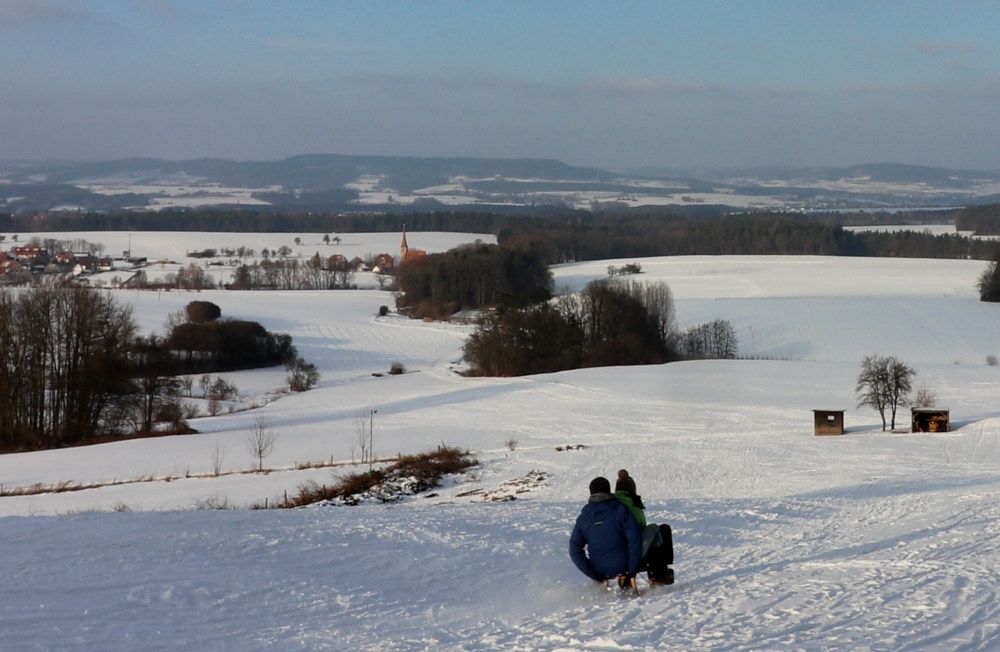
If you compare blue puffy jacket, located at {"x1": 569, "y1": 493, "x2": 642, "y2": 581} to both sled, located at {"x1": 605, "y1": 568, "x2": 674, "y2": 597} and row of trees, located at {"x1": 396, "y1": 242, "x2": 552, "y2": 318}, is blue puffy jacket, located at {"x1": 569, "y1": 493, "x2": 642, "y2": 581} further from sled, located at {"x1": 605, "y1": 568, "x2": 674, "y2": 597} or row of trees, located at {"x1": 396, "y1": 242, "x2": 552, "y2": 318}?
row of trees, located at {"x1": 396, "y1": 242, "x2": 552, "y2": 318}

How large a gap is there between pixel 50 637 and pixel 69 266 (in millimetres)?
125989

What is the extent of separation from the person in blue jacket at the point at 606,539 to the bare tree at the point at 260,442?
1828 cm

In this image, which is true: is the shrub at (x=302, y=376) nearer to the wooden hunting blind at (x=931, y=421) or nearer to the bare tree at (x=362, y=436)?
the bare tree at (x=362, y=436)

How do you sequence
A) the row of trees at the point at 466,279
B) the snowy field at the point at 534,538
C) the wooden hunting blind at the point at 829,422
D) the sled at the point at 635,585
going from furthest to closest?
the row of trees at the point at 466,279 < the wooden hunting blind at the point at 829,422 < the sled at the point at 635,585 < the snowy field at the point at 534,538

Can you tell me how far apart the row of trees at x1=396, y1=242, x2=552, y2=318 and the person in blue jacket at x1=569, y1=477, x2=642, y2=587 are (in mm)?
83707

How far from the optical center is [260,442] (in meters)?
28.8

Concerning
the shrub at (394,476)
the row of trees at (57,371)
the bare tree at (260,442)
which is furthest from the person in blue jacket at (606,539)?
the row of trees at (57,371)

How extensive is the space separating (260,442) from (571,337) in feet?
111

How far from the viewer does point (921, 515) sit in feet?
44.3

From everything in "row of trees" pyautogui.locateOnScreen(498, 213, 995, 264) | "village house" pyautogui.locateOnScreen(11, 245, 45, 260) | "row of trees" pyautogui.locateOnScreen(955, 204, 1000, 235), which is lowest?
"village house" pyautogui.locateOnScreen(11, 245, 45, 260)

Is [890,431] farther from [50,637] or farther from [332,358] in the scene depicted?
[332,358]

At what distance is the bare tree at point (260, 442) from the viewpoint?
28.4 metres

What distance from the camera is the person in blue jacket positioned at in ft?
28.8

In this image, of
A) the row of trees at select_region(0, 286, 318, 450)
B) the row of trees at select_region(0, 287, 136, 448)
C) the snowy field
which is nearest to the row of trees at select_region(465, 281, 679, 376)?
the snowy field
